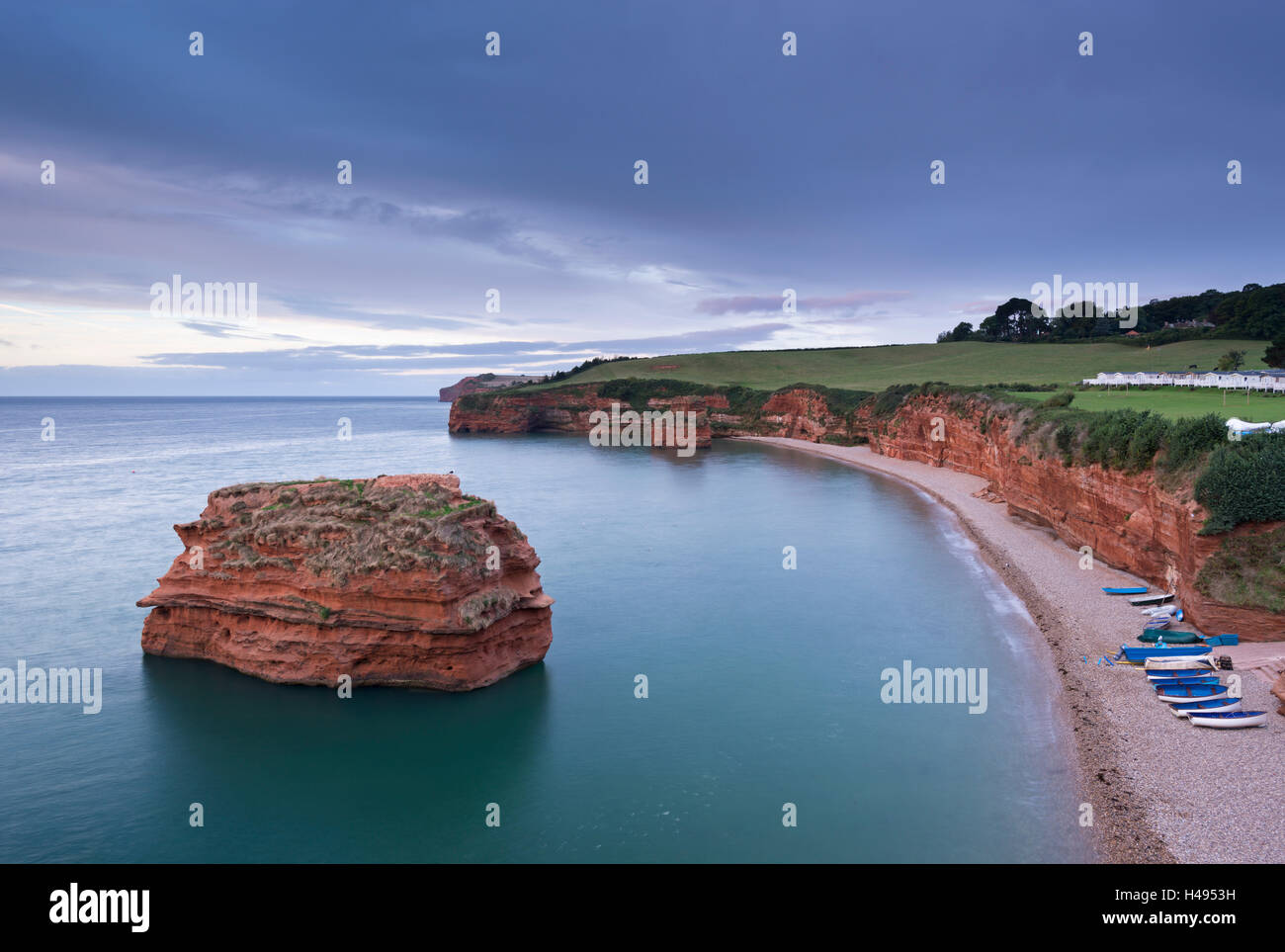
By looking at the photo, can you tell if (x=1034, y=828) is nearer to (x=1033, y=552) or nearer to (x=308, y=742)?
(x=308, y=742)

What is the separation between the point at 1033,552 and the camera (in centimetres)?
3838

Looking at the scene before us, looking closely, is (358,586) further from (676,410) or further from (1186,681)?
(676,410)

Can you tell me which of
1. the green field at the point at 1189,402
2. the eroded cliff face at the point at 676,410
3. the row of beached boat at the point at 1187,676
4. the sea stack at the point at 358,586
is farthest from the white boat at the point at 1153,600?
the eroded cliff face at the point at 676,410

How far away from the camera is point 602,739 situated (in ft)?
67.4

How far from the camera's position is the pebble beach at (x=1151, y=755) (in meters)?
Answer: 14.6

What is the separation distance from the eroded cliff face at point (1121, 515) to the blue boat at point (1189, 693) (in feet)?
15.7

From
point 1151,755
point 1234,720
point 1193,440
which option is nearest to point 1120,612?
point 1193,440

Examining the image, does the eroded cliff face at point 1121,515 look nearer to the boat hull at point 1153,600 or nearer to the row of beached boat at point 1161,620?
the row of beached boat at point 1161,620

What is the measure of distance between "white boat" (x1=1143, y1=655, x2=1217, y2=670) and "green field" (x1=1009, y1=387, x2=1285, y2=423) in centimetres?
1414

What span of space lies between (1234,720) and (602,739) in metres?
16.7

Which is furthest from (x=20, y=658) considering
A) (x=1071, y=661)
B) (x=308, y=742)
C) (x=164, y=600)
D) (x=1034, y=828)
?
(x=1071, y=661)

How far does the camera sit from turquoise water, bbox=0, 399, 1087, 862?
52.5ft

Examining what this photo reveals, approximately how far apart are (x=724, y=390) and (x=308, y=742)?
376ft

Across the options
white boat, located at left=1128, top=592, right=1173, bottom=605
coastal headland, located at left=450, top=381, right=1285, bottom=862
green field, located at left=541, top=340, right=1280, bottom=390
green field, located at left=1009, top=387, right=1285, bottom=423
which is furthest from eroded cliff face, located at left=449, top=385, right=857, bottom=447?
white boat, located at left=1128, top=592, right=1173, bottom=605
